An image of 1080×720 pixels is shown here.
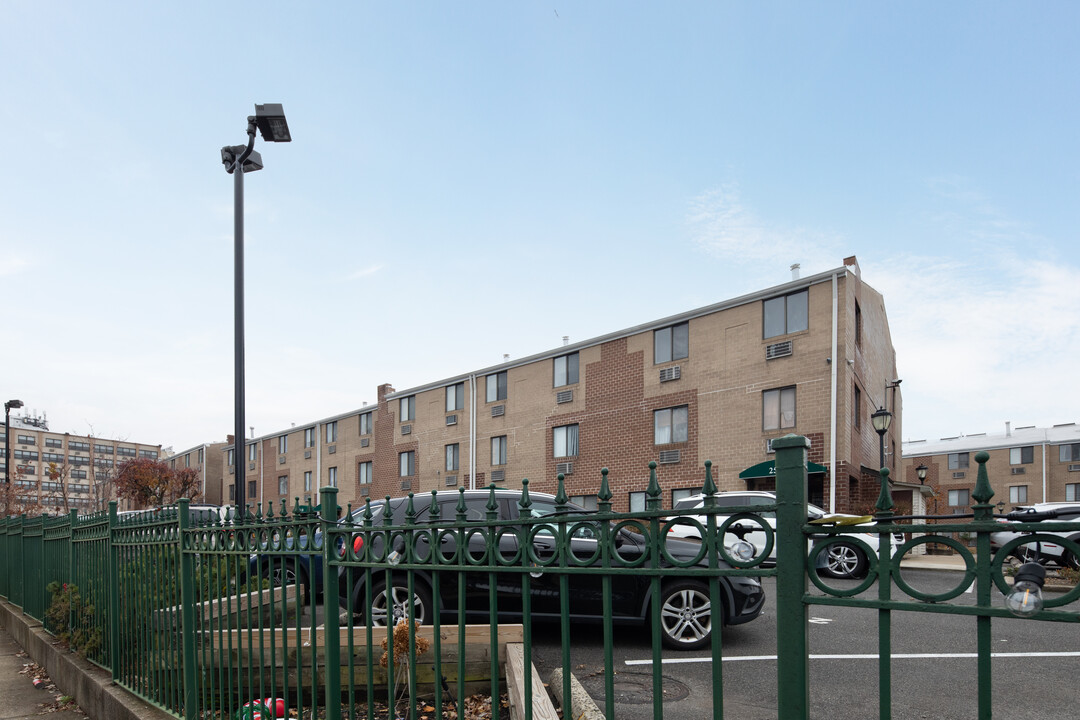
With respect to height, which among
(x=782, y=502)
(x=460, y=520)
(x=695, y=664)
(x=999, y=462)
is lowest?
(x=999, y=462)

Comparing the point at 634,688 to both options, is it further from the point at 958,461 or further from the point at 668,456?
the point at 958,461

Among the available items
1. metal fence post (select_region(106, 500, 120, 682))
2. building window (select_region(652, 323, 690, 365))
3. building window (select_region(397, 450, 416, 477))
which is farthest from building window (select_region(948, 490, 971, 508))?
metal fence post (select_region(106, 500, 120, 682))

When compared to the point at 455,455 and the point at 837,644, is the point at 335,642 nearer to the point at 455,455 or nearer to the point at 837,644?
the point at 837,644

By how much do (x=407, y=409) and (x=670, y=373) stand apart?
1687cm

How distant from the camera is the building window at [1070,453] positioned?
48250 mm

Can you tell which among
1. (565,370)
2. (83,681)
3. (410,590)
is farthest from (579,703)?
(565,370)

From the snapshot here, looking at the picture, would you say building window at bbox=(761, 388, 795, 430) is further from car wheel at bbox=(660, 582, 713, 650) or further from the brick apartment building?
car wheel at bbox=(660, 582, 713, 650)

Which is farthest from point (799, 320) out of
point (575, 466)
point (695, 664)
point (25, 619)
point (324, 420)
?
point (324, 420)

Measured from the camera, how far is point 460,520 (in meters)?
3.09

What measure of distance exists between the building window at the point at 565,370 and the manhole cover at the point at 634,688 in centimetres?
2407

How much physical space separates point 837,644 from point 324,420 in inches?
1600

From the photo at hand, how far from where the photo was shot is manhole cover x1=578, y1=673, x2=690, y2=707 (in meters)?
5.86

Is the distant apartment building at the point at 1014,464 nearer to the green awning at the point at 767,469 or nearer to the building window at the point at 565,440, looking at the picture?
the building window at the point at 565,440

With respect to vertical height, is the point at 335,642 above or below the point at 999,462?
above
